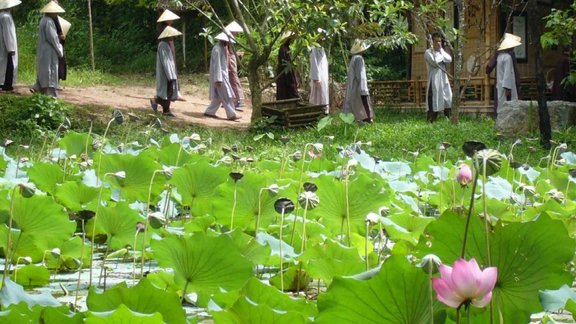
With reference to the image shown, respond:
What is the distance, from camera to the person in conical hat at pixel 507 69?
1453 centimetres

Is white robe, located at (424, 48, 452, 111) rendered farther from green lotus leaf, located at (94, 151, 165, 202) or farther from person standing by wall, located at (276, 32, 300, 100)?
green lotus leaf, located at (94, 151, 165, 202)

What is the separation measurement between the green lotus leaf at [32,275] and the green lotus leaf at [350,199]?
0.79 m

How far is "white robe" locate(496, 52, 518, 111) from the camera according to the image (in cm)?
1462

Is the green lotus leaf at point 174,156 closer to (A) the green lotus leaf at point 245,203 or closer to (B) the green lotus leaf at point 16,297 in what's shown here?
(A) the green lotus leaf at point 245,203

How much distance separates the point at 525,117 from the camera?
39.8 ft

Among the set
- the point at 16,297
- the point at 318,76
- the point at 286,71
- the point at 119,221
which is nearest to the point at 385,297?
the point at 16,297

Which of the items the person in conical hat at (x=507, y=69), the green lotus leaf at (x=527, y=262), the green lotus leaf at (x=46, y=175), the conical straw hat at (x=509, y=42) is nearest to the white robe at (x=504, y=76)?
the person in conical hat at (x=507, y=69)

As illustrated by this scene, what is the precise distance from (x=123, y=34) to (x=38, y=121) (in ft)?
39.5

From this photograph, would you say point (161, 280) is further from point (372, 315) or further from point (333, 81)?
point (333, 81)

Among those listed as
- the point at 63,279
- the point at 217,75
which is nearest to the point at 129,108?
the point at 217,75

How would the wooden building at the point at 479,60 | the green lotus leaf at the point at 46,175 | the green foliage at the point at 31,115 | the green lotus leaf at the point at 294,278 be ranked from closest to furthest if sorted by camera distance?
the green lotus leaf at the point at 294,278, the green lotus leaf at the point at 46,175, the green foliage at the point at 31,115, the wooden building at the point at 479,60

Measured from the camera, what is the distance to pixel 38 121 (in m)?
11.5

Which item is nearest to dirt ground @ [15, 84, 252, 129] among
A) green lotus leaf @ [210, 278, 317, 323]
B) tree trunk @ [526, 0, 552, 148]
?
tree trunk @ [526, 0, 552, 148]

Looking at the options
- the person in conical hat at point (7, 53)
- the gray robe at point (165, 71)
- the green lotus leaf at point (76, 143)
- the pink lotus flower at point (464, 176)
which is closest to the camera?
the pink lotus flower at point (464, 176)
